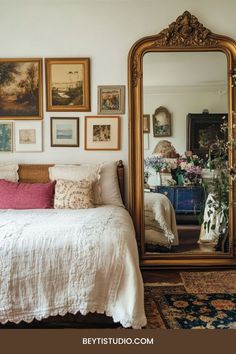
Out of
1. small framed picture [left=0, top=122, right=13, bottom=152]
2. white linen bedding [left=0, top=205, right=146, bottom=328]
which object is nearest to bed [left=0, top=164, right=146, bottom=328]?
white linen bedding [left=0, top=205, right=146, bottom=328]

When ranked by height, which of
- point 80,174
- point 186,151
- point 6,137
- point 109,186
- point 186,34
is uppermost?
point 186,34

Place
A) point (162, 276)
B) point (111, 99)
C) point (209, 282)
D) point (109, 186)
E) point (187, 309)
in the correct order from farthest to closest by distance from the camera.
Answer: point (111, 99), point (109, 186), point (162, 276), point (209, 282), point (187, 309)

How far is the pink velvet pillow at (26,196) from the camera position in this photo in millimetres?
2936

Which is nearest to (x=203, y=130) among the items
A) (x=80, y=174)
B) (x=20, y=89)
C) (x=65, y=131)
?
(x=80, y=174)

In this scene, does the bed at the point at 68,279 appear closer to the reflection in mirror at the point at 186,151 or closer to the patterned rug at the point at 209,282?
the patterned rug at the point at 209,282

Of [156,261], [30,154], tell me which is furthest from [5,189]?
[156,261]

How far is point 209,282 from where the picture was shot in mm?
2867

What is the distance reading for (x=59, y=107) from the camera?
11.1 feet

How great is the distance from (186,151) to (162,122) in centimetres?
38

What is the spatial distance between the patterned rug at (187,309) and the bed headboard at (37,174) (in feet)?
3.78

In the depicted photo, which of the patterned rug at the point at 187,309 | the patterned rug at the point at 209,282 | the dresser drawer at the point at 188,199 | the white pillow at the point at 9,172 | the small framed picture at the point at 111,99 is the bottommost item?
the patterned rug at the point at 187,309

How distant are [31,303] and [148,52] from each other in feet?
8.40

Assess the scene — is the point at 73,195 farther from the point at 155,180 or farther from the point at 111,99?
the point at 111,99

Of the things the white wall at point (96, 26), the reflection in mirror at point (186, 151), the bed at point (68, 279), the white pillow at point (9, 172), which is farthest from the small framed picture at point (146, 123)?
the bed at point (68, 279)
